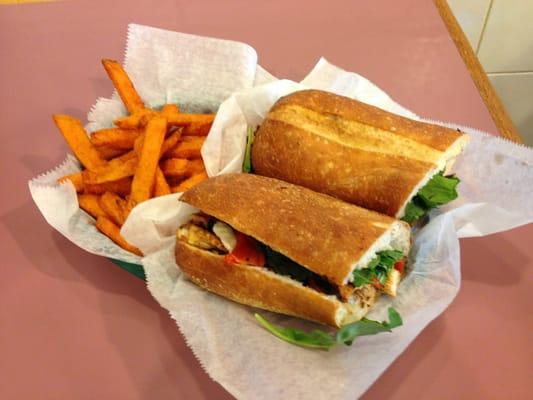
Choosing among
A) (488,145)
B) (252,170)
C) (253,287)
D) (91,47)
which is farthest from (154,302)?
(91,47)

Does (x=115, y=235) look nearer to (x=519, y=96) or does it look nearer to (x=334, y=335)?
(x=334, y=335)

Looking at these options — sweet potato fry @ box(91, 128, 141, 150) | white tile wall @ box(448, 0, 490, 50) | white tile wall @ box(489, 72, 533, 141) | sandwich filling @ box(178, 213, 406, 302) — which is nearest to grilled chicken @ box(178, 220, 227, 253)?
sandwich filling @ box(178, 213, 406, 302)

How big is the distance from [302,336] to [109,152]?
747mm

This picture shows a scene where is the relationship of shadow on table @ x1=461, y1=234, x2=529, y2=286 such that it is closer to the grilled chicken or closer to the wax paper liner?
the wax paper liner

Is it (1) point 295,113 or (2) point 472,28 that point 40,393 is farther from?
(2) point 472,28

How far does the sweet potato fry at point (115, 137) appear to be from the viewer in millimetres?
1374

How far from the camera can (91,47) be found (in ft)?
6.33

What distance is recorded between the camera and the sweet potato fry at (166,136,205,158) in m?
1.44

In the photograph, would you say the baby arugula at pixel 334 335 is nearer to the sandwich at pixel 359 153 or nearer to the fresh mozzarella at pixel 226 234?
the fresh mozzarella at pixel 226 234

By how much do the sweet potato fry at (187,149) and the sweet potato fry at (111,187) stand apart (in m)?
0.14

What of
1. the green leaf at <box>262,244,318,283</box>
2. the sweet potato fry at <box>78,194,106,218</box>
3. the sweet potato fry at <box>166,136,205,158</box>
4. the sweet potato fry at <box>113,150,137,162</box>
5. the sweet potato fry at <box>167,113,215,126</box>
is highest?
the sweet potato fry at <box>167,113,215,126</box>

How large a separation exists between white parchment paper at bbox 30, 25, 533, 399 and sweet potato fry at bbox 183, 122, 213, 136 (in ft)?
0.15

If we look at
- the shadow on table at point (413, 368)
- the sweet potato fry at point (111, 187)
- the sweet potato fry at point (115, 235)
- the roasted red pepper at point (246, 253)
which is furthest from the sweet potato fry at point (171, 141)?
the shadow on table at point (413, 368)

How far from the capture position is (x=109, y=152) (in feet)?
4.79
